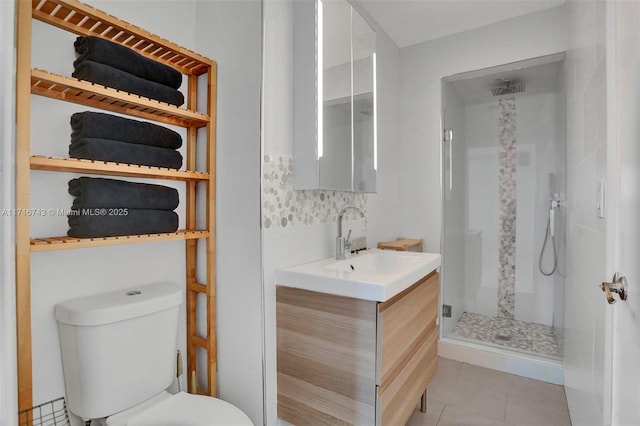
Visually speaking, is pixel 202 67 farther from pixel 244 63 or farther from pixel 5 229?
pixel 5 229

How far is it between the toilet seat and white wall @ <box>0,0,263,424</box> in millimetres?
219

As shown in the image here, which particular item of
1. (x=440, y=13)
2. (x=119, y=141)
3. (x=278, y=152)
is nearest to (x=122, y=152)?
(x=119, y=141)

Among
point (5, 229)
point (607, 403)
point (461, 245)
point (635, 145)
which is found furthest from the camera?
point (461, 245)

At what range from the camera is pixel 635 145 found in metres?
0.79

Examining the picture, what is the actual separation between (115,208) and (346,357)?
3.25 feet

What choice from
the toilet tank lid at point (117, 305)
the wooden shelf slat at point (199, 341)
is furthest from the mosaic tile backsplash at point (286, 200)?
the wooden shelf slat at point (199, 341)

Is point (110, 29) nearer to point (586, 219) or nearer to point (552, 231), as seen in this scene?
point (586, 219)

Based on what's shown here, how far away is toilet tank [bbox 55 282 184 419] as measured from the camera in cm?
110

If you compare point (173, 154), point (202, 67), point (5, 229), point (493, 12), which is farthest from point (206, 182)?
point (493, 12)

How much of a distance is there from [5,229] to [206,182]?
119 centimetres

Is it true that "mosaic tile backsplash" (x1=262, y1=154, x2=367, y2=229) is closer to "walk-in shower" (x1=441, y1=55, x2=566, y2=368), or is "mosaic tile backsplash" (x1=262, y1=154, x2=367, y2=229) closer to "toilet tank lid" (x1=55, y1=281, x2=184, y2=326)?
"toilet tank lid" (x1=55, y1=281, x2=184, y2=326)

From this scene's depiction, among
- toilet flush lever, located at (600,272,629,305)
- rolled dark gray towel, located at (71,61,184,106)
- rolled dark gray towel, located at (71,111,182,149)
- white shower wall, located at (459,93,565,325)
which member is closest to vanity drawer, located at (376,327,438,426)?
toilet flush lever, located at (600,272,629,305)

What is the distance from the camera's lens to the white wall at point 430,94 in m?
2.26

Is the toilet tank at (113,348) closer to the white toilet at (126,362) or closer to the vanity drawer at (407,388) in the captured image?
the white toilet at (126,362)
